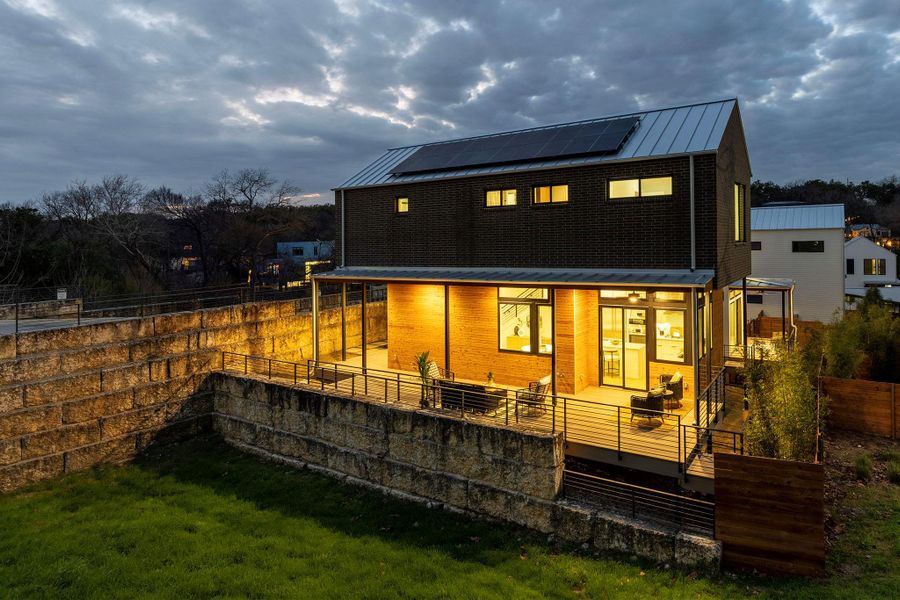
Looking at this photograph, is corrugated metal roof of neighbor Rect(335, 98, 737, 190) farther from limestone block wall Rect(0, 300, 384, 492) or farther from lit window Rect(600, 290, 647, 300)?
limestone block wall Rect(0, 300, 384, 492)

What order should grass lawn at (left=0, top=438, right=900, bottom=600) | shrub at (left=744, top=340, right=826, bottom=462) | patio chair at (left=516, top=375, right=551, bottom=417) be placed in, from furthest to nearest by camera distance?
patio chair at (left=516, top=375, right=551, bottom=417), shrub at (left=744, top=340, right=826, bottom=462), grass lawn at (left=0, top=438, right=900, bottom=600)

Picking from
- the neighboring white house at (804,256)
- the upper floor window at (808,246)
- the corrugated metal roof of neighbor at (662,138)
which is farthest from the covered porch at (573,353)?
the upper floor window at (808,246)

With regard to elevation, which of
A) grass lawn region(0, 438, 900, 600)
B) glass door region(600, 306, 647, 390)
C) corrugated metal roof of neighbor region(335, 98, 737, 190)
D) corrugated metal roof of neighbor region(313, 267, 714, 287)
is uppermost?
corrugated metal roof of neighbor region(335, 98, 737, 190)

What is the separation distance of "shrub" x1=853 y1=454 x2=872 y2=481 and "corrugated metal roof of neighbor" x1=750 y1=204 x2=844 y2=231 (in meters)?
23.2

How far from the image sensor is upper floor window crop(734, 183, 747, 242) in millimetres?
14822

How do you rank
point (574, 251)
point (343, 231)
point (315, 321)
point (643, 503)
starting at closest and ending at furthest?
1. point (643, 503)
2. point (574, 251)
3. point (315, 321)
4. point (343, 231)

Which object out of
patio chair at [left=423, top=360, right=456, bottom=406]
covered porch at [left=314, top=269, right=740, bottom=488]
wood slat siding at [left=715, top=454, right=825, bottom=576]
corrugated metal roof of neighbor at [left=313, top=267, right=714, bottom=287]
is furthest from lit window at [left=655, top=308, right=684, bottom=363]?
patio chair at [left=423, top=360, right=456, bottom=406]

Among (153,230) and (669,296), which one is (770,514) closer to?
(669,296)

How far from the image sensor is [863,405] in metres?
14.1

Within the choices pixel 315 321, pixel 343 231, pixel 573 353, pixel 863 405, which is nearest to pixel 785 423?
pixel 573 353

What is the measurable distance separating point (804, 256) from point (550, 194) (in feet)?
83.0

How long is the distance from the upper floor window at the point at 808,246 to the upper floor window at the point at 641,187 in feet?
81.0

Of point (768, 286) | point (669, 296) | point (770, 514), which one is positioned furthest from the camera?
point (768, 286)

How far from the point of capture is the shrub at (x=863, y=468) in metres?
11.0
